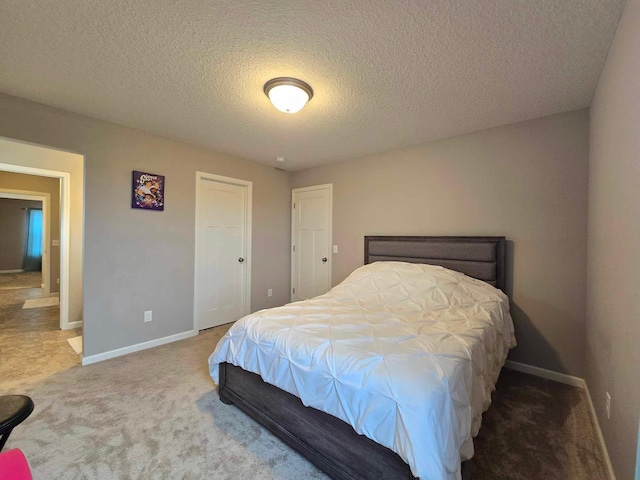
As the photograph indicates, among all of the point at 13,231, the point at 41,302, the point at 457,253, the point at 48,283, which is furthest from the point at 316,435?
the point at 13,231

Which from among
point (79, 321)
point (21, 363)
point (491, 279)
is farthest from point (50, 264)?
point (491, 279)

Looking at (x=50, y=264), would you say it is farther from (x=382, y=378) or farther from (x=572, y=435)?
(x=572, y=435)

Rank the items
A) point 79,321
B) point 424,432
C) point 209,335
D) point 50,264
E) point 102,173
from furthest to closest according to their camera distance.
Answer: point 50,264 < point 79,321 < point 209,335 < point 102,173 < point 424,432

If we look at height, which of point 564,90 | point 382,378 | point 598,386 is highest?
point 564,90

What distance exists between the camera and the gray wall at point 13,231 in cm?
806

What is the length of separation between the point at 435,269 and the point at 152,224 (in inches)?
123

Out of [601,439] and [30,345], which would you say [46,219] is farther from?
[601,439]

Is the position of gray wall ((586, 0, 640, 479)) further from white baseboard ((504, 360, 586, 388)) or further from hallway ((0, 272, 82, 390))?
hallway ((0, 272, 82, 390))

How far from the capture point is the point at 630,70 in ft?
4.14

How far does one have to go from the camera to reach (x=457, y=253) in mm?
2824

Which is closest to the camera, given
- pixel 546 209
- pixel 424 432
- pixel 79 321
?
pixel 424 432

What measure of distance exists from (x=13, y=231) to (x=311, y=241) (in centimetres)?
1008

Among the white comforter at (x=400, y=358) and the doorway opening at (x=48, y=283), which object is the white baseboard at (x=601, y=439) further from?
the doorway opening at (x=48, y=283)

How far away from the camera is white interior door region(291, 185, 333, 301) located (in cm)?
417
